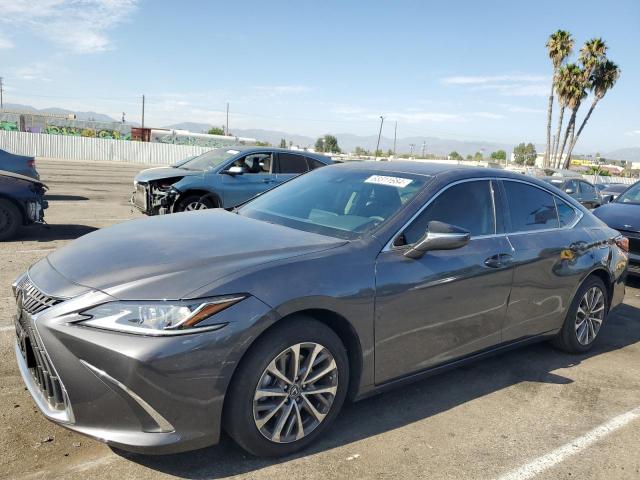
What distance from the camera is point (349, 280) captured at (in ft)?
10.1

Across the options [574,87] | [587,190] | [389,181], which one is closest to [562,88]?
[574,87]

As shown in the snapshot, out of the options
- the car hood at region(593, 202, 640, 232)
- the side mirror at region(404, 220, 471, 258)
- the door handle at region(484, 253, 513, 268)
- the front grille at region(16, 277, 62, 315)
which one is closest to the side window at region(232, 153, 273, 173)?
the car hood at region(593, 202, 640, 232)

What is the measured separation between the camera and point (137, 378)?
2461 mm

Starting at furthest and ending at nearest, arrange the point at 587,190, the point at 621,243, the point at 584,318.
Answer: the point at 587,190 < the point at 621,243 < the point at 584,318

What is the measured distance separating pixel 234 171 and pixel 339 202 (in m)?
6.56

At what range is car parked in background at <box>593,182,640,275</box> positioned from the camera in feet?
24.7

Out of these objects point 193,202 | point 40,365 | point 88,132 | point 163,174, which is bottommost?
point 40,365

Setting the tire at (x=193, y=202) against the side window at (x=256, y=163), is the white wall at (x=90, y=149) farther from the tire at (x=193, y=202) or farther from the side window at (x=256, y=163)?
the tire at (x=193, y=202)

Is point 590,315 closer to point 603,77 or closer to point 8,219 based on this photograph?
point 8,219

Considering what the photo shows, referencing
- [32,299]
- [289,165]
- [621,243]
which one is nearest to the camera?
[32,299]

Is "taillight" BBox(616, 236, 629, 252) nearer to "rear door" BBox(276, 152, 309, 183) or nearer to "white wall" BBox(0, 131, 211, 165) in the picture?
"rear door" BBox(276, 152, 309, 183)

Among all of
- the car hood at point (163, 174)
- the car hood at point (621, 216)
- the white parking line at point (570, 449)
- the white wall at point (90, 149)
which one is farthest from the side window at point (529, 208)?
the white wall at point (90, 149)

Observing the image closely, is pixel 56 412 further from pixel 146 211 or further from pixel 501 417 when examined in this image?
pixel 146 211

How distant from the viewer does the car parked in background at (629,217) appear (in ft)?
24.7
